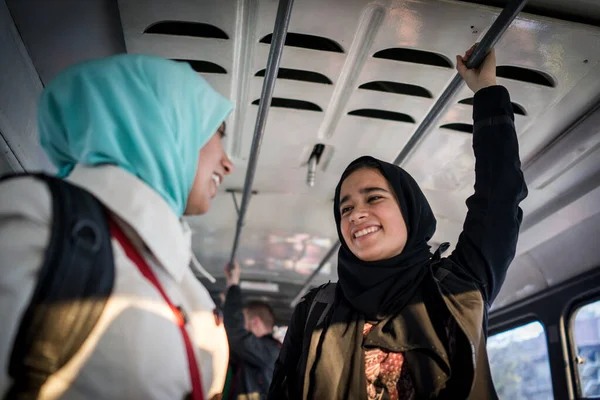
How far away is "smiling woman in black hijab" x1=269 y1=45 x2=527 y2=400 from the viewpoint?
157cm

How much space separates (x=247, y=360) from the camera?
12.3ft

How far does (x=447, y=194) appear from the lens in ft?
11.2

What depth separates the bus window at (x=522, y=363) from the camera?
3.91m

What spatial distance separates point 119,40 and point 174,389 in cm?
167

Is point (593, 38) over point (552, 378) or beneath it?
over

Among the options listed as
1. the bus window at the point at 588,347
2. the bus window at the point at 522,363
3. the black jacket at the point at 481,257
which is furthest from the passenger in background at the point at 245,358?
the bus window at the point at 588,347

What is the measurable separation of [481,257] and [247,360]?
2.46 m

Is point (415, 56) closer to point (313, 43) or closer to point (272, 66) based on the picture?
point (313, 43)

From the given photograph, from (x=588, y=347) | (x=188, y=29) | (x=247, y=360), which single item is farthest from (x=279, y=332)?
(x=188, y=29)

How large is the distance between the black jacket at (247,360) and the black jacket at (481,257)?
1.77 meters

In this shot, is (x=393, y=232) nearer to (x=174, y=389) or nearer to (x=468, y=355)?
(x=468, y=355)

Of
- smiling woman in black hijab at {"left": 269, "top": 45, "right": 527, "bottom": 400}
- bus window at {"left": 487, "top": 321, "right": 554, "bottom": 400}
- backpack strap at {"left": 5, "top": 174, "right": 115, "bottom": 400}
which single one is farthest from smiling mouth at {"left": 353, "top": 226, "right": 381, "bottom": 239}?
bus window at {"left": 487, "top": 321, "right": 554, "bottom": 400}

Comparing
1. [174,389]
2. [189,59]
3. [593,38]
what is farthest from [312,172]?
[174,389]

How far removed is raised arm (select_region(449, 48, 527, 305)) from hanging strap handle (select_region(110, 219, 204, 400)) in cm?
113
